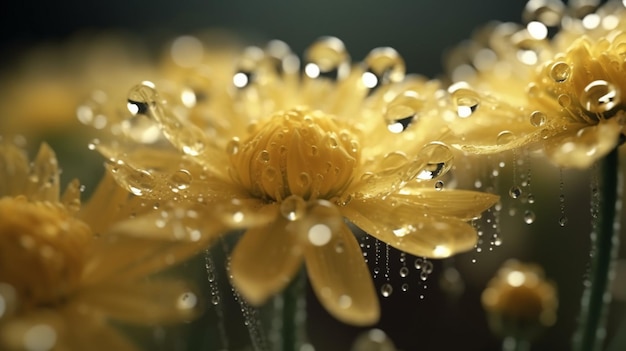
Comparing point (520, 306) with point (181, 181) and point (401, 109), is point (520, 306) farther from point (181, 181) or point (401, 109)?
point (181, 181)


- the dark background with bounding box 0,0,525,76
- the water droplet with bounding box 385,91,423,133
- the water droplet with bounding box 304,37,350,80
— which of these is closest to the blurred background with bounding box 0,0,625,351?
the dark background with bounding box 0,0,525,76

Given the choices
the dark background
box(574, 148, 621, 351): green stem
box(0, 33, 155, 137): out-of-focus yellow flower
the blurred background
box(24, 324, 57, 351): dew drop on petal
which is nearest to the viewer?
box(24, 324, 57, 351): dew drop on petal

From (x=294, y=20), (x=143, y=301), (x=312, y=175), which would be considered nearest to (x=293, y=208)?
(x=312, y=175)

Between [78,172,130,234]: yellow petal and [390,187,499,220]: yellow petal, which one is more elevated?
[78,172,130,234]: yellow petal

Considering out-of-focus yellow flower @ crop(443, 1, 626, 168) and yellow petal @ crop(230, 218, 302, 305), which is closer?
yellow petal @ crop(230, 218, 302, 305)

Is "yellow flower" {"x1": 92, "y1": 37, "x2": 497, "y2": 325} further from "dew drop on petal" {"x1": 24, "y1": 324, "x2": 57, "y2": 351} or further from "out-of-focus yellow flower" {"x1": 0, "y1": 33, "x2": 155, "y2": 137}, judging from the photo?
"out-of-focus yellow flower" {"x1": 0, "y1": 33, "x2": 155, "y2": 137}

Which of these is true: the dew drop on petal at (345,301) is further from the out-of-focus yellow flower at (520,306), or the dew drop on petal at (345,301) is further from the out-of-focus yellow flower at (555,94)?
the out-of-focus yellow flower at (520,306)

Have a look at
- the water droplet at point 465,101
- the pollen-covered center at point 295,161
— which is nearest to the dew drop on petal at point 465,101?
the water droplet at point 465,101
